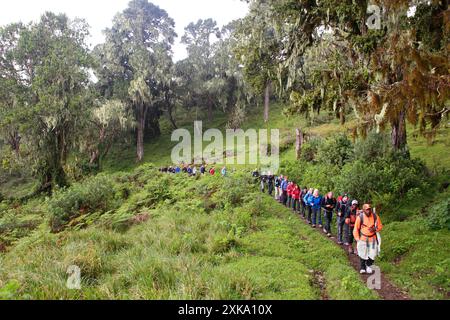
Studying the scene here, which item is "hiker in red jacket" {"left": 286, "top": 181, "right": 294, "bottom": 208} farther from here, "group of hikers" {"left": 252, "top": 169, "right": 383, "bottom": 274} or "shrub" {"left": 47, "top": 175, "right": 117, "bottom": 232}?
"shrub" {"left": 47, "top": 175, "right": 117, "bottom": 232}

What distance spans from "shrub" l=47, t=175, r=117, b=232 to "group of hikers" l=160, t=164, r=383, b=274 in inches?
348

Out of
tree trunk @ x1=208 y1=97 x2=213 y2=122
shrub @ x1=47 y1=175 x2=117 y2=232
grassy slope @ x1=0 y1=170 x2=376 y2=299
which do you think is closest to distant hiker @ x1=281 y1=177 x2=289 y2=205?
grassy slope @ x1=0 y1=170 x2=376 y2=299

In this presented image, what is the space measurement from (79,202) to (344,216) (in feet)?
45.5

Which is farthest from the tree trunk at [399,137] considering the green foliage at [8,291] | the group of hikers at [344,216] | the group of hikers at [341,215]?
the green foliage at [8,291]

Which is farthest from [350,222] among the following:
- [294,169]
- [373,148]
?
[294,169]

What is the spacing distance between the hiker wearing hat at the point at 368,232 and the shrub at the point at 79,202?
1320cm

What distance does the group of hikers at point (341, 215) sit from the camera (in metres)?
8.14

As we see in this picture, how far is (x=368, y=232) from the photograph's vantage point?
8094 mm

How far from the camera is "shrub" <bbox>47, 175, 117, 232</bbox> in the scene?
1686 centimetres

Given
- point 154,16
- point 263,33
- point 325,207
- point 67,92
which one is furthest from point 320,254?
point 154,16

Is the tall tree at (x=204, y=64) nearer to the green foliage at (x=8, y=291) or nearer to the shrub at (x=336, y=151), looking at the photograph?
the shrub at (x=336, y=151)

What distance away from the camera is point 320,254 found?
386 inches

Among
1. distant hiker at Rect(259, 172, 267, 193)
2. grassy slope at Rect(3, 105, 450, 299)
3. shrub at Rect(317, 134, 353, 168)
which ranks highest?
shrub at Rect(317, 134, 353, 168)
